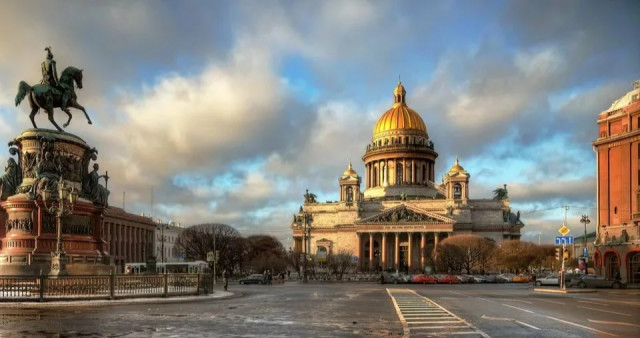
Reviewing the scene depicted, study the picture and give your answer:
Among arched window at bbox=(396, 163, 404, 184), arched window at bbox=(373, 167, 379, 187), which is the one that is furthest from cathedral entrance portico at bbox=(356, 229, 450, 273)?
arched window at bbox=(373, 167, 379, 187)

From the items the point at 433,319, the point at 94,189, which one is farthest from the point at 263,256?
the point at 433,319

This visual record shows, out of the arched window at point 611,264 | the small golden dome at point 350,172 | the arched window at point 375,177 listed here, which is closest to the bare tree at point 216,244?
the small golden dome at point 350,172

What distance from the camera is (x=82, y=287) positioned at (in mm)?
31828

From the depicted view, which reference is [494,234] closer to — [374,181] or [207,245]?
[374,181]

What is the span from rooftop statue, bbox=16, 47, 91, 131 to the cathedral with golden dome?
330ft

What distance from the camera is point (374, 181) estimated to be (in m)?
169

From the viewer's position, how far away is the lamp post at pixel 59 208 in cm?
3192

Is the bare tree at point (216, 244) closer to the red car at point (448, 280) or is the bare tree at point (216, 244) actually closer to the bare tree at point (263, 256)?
the bare tree at point (263, 256)

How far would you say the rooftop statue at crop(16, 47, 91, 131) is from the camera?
37.0 metres

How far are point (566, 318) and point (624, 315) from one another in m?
3.78

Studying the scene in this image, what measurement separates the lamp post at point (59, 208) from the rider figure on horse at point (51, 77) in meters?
5.51

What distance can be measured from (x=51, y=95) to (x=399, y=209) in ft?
379

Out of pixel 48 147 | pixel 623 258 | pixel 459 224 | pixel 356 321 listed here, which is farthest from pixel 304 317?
pixel 459 224

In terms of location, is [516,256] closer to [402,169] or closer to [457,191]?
[457,191]
